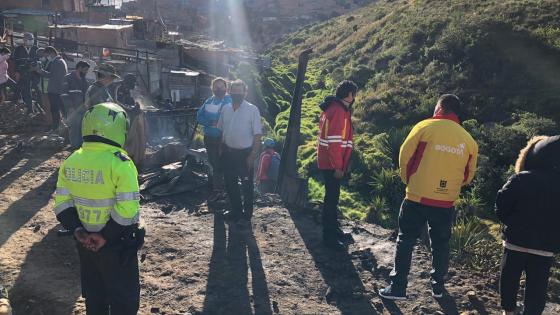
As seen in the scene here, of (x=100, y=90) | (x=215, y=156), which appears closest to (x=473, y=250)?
(x=215, y=156)

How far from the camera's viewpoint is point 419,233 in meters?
4.88

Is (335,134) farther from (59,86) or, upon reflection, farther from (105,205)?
(59,86)

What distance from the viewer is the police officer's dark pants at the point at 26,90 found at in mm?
12055

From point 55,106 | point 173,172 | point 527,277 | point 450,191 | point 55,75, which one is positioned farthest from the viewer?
point 55,106

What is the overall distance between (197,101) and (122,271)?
12.7 m

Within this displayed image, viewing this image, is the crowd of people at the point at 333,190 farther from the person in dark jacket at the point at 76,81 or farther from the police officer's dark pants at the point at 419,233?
the person in dark jacket at the point at 76,81

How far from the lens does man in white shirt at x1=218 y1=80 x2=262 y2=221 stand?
6504 millimetres

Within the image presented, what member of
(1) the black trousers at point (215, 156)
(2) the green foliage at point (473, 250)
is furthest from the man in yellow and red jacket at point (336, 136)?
(1) the black trousers at point (215, 156)

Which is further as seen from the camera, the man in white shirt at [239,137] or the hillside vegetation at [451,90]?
the hillside vegetation at [451,90]

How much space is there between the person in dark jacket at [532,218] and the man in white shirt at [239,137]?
344 centimetres

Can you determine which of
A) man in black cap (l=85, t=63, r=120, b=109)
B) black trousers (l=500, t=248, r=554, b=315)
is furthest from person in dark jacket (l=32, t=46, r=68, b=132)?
black trousers (l=500, t=248, r=554, b=315)

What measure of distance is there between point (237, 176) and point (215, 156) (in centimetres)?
102

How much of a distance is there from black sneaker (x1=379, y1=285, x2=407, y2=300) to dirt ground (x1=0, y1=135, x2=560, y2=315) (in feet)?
0.27

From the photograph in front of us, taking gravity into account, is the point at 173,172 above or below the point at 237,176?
below
